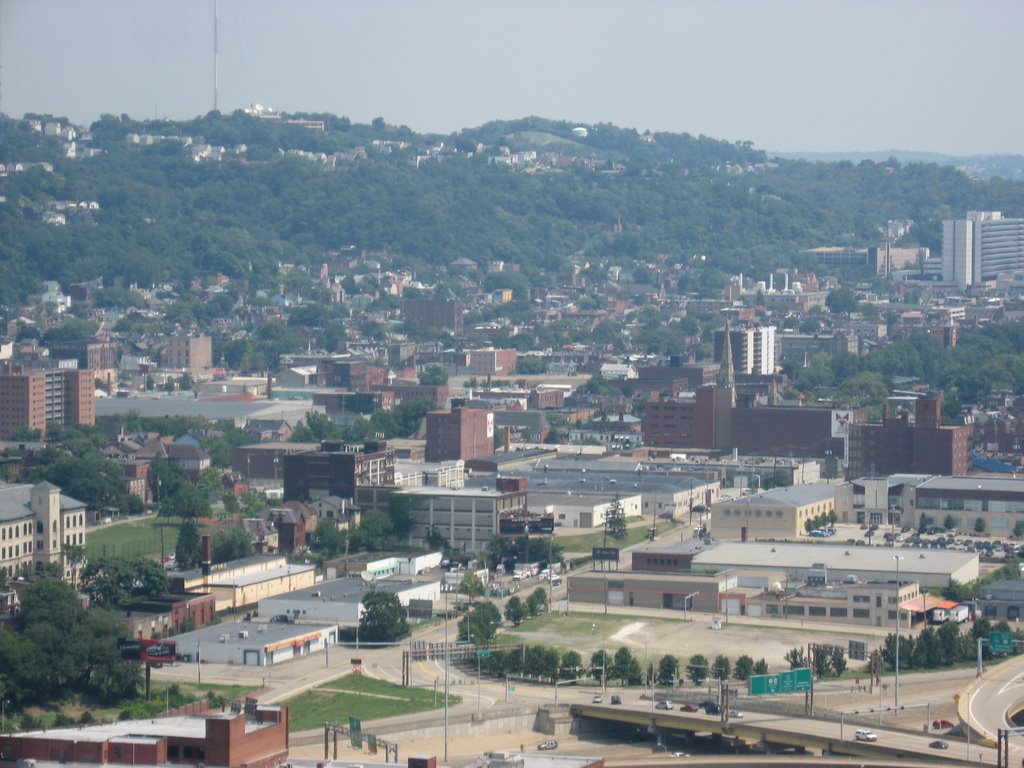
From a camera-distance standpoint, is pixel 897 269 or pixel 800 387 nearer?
pixel 800 387

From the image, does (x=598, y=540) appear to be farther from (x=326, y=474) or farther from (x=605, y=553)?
(x=326, y=474)

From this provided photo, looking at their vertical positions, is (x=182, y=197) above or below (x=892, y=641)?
above

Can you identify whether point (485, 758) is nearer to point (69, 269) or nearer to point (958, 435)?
point (958, 435)

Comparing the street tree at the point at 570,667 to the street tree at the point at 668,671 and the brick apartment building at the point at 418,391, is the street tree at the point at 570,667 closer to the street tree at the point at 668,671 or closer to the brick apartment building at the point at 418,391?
the street tree at the point at 668,671

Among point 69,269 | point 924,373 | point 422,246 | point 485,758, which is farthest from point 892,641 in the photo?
point 422,246

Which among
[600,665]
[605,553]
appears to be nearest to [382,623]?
[600,665]

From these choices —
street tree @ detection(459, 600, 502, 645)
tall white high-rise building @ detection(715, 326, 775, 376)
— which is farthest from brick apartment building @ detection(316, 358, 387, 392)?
street tree @ detection(459, 600, 502, 645)

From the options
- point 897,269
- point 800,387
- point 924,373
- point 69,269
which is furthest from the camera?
point 897,269
